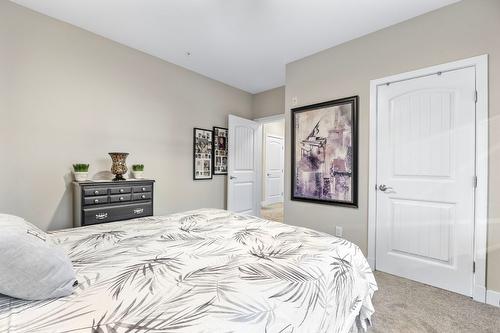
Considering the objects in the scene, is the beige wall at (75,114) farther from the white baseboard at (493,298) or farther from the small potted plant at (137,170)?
the white baseboard at (493,298)

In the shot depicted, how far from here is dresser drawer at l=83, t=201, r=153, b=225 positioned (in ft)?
7.74

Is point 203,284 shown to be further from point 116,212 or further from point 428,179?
point 428,179

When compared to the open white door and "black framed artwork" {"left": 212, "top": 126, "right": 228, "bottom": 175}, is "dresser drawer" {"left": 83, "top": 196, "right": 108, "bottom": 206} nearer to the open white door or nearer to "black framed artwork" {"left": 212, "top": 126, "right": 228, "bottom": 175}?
"black framed artwork" {"left": 212, "top": 126, "right": 228, "bottom": 175}

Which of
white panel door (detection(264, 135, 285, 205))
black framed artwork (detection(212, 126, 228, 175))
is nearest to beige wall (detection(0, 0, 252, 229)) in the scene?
black framed artwork (detection(212, 126, 228, 175))

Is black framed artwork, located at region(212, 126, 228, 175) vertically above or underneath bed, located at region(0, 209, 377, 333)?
above

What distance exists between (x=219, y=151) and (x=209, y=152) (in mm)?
220

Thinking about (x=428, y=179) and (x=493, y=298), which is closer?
(x=493, y=298)

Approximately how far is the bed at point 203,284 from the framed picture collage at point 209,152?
7.61 ft

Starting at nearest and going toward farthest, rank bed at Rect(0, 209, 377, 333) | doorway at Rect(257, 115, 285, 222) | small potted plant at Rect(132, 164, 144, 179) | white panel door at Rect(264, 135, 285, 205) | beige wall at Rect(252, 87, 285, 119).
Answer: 1. bed at Rect(0, 209, 377, 333)
2. small potted plant at Rect(132, 164, 144, 179)
3. beige wall at Rect(252, 87, 285, 119)
4. doorway at Rect(257, 115, 285, 222)
5. white panel door at Rect(264, 135, 285, 205)

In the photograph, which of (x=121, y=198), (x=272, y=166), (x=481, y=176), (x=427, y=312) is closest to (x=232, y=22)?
(x=121, y=198)

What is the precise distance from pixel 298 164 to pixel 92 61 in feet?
9.56

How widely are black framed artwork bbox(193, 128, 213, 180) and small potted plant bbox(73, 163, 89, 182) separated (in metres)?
1.55

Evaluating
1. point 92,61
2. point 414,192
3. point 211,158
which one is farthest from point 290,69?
point 92,61

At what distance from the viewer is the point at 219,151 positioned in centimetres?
417
